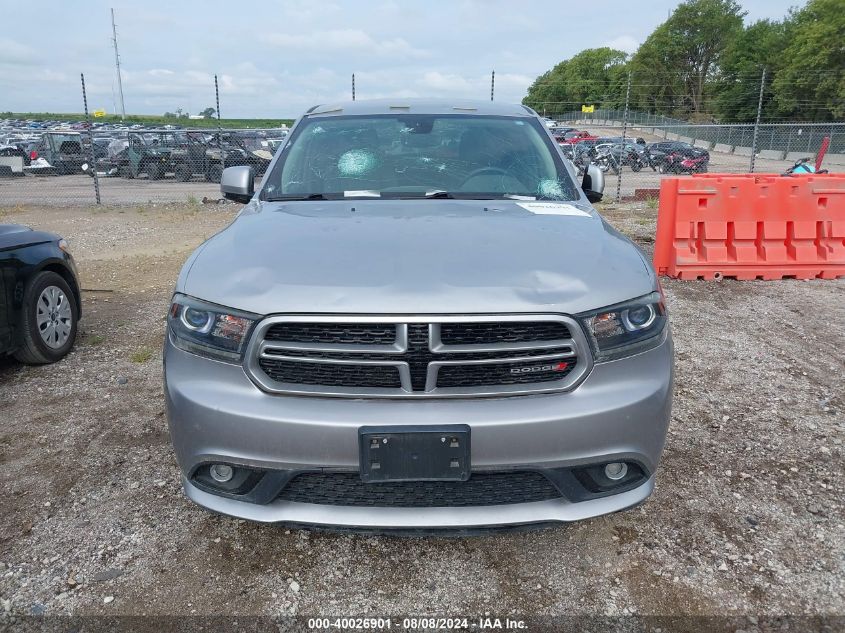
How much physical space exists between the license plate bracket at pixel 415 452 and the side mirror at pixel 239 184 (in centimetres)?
202

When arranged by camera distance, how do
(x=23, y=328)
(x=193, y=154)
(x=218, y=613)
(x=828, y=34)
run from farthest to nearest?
(x=828, y=34) < (x=193, y=154) < (x=23, y=328) < (x=218, y=613)

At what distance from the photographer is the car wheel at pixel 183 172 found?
2088 centimetres

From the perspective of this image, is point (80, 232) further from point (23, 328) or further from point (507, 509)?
point (507, 509)

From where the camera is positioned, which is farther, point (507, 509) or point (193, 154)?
point (193, 154)

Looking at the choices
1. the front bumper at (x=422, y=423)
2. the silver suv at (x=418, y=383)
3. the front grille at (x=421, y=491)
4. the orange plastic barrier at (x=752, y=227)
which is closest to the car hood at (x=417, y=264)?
the silver suv at (x=418, y=383)

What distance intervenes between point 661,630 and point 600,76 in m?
124

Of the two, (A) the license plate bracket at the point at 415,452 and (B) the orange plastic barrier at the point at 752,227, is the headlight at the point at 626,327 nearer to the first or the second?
(A) the license plate bracket at the point at 415,452

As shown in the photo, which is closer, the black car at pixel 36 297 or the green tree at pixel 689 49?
the black car at pixel 36 297

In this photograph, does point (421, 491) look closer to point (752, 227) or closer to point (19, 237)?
point (19, 237)

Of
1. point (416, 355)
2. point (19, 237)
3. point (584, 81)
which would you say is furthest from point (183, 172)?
point (584, 81)

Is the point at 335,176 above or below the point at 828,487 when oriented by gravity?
above

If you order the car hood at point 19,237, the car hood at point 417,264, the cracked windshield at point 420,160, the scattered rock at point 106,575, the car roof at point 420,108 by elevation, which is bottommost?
the scattered rock at point 106,575

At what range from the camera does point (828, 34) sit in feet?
182

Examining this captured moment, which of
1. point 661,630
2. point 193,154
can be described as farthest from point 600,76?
point 661,630
